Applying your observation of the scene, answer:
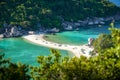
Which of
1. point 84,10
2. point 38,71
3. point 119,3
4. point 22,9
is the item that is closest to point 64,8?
point 84,10

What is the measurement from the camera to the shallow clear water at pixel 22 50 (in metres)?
71.8

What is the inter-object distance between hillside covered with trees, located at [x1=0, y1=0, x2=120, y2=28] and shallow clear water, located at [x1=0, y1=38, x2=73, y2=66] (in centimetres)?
1339

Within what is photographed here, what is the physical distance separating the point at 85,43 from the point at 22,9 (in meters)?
29.8

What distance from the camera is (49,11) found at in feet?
356

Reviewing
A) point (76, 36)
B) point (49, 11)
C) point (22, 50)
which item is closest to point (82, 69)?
point (22, 50)

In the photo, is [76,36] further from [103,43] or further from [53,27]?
[103,43]

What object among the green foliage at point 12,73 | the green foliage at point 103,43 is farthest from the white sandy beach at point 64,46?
the green foliage at point 12,73

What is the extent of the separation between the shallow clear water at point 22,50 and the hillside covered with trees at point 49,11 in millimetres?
13395

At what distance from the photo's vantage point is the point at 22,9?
349ft

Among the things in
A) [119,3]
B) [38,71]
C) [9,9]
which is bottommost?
[119,3]

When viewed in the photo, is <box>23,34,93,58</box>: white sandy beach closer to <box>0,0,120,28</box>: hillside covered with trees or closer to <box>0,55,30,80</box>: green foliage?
<box>0,0,120,28</box>: hillside covered with trees

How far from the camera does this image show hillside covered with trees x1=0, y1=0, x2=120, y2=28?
103 m

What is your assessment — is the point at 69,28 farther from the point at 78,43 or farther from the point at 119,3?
the point at 119,3

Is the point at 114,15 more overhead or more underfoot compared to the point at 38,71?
more underfoot
